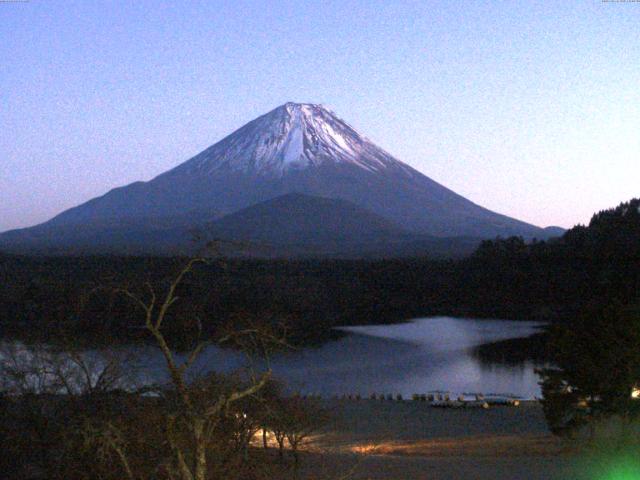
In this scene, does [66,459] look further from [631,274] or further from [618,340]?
[631,274]

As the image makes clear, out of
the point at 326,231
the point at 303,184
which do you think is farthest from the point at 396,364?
the point at 303,184

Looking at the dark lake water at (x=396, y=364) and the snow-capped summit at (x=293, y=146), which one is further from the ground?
the snow-capped summit at (x=293, y=146)

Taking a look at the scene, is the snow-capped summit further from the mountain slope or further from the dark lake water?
the dark lake water

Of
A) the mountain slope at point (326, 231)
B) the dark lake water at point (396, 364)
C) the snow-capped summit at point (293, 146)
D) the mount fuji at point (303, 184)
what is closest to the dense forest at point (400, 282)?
the dark lake water at point (396, 364)

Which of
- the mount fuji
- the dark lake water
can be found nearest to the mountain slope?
the mount fuji

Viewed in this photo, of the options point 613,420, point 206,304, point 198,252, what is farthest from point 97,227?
point 198,252

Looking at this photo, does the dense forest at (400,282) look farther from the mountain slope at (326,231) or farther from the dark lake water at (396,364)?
the mountain slope at (326,231)
